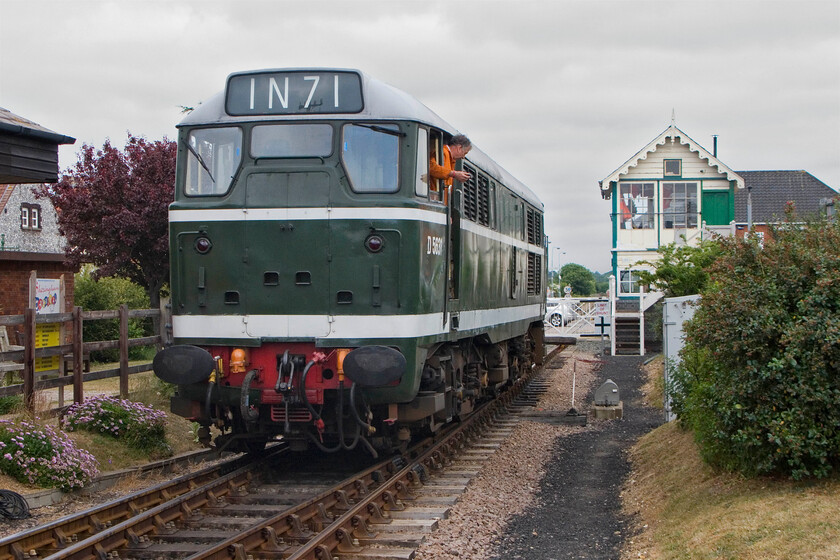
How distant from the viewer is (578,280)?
125 metres

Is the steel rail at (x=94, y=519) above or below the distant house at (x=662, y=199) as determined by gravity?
below

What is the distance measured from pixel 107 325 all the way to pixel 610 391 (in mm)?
15373

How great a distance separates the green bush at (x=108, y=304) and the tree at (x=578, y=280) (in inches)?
3759

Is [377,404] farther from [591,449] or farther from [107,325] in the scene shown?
[107,325]

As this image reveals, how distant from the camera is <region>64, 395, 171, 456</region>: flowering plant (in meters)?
10.7

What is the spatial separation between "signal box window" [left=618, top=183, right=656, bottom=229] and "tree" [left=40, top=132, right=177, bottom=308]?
23099mm

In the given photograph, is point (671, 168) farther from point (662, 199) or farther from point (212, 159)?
point (212, 159)

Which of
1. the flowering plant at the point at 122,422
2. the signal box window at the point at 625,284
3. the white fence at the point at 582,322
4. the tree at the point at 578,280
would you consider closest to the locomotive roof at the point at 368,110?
the flowering plant at the point at 122,422

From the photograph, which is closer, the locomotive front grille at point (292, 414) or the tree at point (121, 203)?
the locomotive front grille at point (292, 414)

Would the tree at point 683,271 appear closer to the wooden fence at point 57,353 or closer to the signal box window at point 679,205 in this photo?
the wooden fence at point 57,353

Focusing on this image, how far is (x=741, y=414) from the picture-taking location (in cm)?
769

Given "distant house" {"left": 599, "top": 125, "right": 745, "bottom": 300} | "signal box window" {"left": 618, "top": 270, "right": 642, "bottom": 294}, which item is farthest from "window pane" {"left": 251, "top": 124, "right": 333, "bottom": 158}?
"signal box window" {"left": 618, "top": 270, "right": 642, "bottom": 294}

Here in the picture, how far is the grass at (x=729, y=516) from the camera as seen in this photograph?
6.18 metres

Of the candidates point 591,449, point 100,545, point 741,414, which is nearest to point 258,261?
point 100,545
